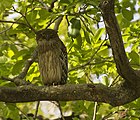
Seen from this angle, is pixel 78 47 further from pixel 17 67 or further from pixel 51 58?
pixel 17 67

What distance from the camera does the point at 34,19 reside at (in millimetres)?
2576

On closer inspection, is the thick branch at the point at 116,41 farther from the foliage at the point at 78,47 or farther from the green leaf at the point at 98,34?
the green leaf at the point at 98,34

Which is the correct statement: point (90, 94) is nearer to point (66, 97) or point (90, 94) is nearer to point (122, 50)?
point (66, 97)

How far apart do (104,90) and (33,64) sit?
969 millimetres

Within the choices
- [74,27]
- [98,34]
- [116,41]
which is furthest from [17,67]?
[116,41]

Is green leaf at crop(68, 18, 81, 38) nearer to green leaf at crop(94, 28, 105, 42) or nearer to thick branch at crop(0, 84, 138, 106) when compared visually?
thick branch at crop(0, 84, 138, 106)

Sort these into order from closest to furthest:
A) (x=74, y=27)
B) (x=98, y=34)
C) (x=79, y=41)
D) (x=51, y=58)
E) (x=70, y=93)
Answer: (x=70, y=93) → (x=74, y=27) → (x=79, y=41) → (x=51, y=58) → (x=98, y=34)

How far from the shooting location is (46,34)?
2504 mm

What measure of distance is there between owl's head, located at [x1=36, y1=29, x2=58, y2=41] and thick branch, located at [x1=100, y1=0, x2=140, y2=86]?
2.15 feet

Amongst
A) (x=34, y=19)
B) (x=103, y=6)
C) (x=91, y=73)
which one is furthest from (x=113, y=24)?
(x=91, y=73)

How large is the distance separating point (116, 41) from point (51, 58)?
31.9 inches

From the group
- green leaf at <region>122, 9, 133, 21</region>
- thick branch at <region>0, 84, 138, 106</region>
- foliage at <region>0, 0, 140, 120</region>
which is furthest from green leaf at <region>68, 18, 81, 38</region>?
green leaf at <region>122, 9, 133, 21</region>

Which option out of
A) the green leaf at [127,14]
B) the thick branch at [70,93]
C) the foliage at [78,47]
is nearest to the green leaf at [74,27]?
the foliage at [78,47]

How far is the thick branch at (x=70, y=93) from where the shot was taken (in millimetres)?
2035
